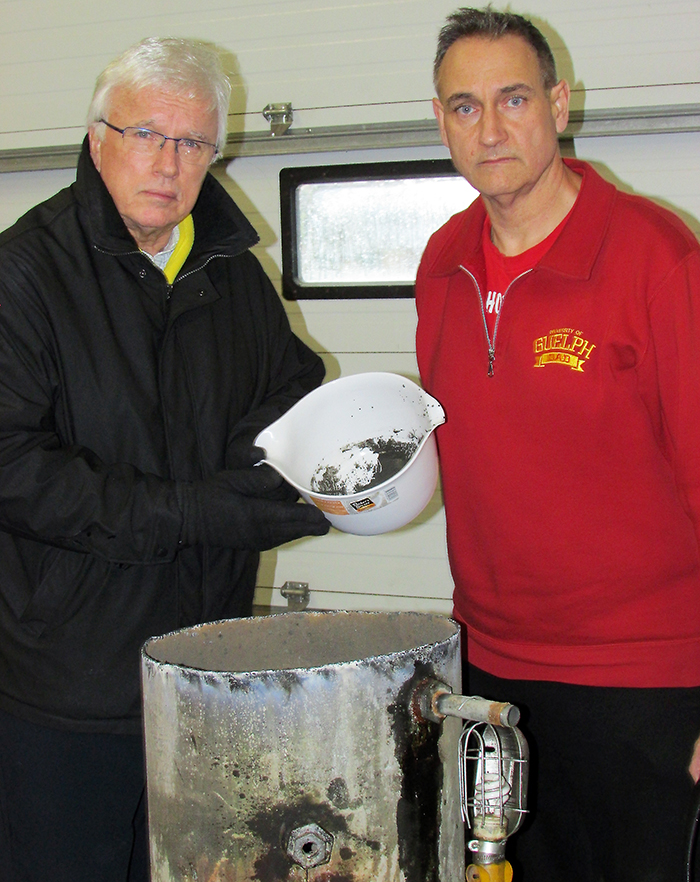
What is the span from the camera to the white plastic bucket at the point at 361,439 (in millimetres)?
1464

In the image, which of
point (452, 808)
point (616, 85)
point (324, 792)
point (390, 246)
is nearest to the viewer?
point (324, 792)

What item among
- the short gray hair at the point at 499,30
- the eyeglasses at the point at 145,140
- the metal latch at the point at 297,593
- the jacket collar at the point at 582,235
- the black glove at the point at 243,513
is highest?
the short gray hair at the point at 499,30

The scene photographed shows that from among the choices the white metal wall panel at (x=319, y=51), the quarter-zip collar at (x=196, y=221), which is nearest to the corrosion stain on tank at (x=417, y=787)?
the quarter-zip collar at (x=196, y=221)

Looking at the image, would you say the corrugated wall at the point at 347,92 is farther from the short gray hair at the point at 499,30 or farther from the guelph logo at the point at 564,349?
the guelph logo at the point at 564,349

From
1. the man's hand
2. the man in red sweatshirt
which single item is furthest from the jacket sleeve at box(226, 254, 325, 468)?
the man's hand

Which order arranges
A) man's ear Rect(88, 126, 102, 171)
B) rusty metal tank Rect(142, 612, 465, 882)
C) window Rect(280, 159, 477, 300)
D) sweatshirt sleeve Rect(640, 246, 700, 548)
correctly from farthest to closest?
window Rect(280, 159, 477, 300) < man's ear Rect(88, 126, 102, 171) < sweatshirt sleeve Rect(640, 246, 700, 548) < rusty metal tank Rect(142, 612, 465, 882)

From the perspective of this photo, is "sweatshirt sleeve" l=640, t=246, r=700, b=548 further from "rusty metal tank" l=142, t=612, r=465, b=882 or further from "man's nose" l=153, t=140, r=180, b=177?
"man's nose" l=153, t=140, r=180, b=177

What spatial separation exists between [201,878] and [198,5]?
8.66 ft

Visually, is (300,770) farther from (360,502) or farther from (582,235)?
(582,235)

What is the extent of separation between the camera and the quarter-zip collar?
1469 mm

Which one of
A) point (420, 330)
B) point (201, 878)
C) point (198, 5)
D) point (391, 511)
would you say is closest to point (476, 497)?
point (391, 511)

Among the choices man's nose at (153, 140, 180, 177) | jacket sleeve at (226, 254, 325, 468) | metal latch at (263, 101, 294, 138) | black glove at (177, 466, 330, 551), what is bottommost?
black glove at (177, 466, 330, 551)

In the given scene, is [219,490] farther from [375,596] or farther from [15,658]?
[375,596]

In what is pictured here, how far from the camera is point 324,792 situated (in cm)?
109
